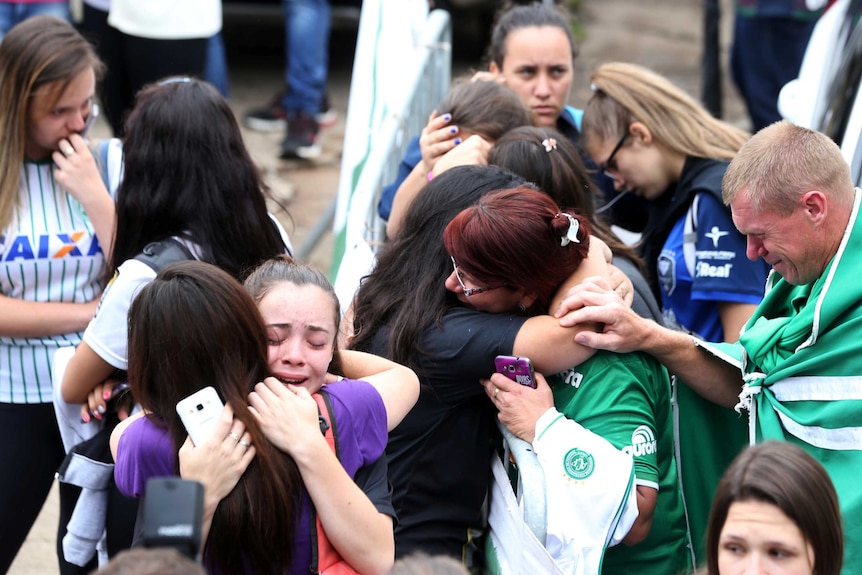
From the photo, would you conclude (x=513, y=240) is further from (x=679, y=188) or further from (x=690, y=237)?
(x=679, y=188)

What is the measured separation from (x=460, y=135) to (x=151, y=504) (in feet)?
7.79

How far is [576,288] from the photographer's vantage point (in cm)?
271

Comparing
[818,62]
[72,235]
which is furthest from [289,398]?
[818,62]

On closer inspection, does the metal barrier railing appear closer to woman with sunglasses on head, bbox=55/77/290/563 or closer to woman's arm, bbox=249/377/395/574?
woman with sunglasses on head, bbox=55/77/290/563

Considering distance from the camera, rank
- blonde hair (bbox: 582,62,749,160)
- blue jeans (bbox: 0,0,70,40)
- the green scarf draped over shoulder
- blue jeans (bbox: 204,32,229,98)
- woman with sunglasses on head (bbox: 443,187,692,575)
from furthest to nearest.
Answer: blue jeans (bbox: 204,32,229,98) → blue jeans (bbox: 0,0,70,40) → blonde hair (bbox: 582,62,749,160) → woman with sunglasses on head (bbox: 443,187,692,575) → the green scarf draped over shoulder

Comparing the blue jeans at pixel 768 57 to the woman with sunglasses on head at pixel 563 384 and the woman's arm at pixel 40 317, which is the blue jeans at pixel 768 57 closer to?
the woman with sunglasses on head at pixel 563 384

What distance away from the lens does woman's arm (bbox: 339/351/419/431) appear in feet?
8.25

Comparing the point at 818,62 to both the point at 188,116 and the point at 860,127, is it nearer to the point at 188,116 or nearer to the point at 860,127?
the point at 860,127

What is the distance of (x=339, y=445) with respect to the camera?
7.62 ft

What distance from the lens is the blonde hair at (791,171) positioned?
2.50 m

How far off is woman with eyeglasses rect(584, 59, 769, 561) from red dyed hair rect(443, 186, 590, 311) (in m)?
0.90

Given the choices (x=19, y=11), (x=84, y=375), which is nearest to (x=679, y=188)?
(x=84, y=375)

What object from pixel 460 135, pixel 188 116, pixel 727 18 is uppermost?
pixel 188 116

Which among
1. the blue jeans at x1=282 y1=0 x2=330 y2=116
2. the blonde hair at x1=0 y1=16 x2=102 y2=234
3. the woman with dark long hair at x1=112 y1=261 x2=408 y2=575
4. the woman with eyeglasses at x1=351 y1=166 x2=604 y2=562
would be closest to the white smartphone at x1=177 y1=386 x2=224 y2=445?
the woman with dark long hair at x1=112 y1=261 x2=408 y2=575
